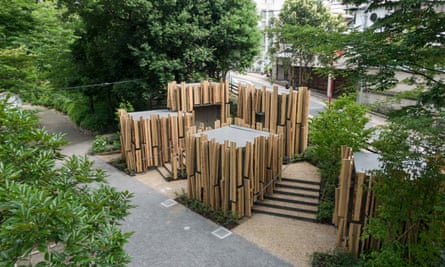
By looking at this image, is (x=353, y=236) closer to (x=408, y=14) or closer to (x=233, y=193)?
(x=233, y=193)

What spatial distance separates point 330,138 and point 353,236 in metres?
3.81

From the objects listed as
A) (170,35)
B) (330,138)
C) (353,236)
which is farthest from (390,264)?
(170,35)

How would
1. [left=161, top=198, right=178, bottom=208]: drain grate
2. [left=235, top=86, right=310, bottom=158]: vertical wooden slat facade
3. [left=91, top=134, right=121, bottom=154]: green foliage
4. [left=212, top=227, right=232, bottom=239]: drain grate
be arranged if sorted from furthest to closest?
[left=91, top=134, right=121, bottom=154]: green foliage, [left=235, top=86, right=310, bottom=158]: vertical wooden slat facade, [left=161, top=198, right=178, bottom=208]: drain grate, [left=212, top=227, right=232, bottom=239]: drain grate

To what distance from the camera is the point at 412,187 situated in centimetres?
655

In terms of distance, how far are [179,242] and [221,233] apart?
1399mm

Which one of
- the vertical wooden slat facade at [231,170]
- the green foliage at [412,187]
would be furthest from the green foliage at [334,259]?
the vertical wooden slat facade at [231,170]

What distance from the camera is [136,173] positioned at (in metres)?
15.6

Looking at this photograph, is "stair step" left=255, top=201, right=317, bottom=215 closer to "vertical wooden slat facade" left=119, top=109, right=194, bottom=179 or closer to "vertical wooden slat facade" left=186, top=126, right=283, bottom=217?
"vertical wooden slat facade" left=186, top=126, right=283, bottom=217

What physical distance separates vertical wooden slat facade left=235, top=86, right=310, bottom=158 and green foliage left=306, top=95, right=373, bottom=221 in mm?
3122

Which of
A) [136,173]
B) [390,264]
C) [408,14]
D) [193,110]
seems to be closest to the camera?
A: [408,14]

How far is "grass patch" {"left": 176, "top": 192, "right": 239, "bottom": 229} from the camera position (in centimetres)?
1096

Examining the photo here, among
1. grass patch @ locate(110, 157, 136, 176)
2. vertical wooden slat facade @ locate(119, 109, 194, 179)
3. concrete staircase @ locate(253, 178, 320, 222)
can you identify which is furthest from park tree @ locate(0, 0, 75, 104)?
concrete staircase @ locate(253, 178, 320, 222)

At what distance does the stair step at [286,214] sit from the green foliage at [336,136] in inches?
15.6

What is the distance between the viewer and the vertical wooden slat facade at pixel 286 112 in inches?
598
